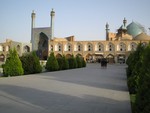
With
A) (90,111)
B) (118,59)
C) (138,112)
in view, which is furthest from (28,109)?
(118,59)

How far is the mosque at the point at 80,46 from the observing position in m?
55.0

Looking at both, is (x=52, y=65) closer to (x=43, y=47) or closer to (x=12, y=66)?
(x=12, y=66)

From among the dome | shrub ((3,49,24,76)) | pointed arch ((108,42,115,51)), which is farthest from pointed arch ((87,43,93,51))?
shrub ((3,49,24,76))

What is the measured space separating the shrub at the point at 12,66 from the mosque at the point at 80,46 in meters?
38.9

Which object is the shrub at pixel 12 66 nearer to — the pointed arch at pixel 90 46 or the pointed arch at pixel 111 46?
the pointed arch at pixel 111 46

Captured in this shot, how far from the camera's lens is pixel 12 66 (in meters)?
14.2

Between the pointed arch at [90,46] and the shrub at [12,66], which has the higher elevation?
the pointed arch at [90,46]

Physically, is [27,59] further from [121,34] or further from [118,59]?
[121,34]

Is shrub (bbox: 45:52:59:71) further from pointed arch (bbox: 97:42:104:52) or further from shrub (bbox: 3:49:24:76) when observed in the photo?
pointed arch (bbox: 97:42:104:52)

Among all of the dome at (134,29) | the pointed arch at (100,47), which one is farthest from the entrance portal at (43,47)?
the dome at (134,29)

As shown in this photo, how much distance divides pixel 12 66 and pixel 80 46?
145 ft

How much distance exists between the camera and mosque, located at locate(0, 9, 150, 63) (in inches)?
2164

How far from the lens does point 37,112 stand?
4449mm

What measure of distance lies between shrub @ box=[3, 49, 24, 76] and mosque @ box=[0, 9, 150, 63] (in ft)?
128
